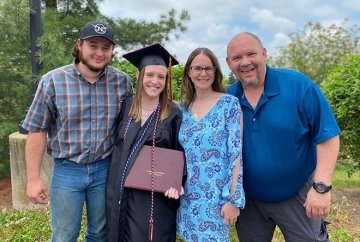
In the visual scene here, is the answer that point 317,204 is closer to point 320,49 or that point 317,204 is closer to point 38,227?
point 38,227

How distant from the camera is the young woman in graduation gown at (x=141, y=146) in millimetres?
3016

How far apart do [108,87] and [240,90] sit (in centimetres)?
94

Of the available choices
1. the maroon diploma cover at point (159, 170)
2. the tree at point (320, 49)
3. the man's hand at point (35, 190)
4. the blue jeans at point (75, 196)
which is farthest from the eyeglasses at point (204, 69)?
the tree at point (320, 49)

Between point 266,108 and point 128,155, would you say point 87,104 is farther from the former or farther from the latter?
point 266,108

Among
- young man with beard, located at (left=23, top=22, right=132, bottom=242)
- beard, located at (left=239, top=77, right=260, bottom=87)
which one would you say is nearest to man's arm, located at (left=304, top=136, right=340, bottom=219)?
beard, located at (left=239, top=77, right=260, bottom=87)

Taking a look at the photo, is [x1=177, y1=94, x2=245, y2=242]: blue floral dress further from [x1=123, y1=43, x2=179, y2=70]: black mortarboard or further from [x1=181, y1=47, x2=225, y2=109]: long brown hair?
[x1=123, y1=43, x2=179, y2=70]: black mortarboard

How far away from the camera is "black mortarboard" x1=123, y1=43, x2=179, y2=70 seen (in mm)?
3133

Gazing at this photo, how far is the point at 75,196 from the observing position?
328 cm

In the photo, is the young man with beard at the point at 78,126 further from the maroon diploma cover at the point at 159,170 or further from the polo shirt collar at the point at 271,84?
the polo shirt collar at the point at 271,84

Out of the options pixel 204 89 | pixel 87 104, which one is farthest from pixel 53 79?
pixel 204 89

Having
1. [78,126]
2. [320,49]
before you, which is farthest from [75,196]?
[320,49]

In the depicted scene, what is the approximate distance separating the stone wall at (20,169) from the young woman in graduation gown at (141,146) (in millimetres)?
3114

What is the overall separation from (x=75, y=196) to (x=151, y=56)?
113 centimetres

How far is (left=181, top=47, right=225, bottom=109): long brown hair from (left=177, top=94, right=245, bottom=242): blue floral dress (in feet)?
0.54
